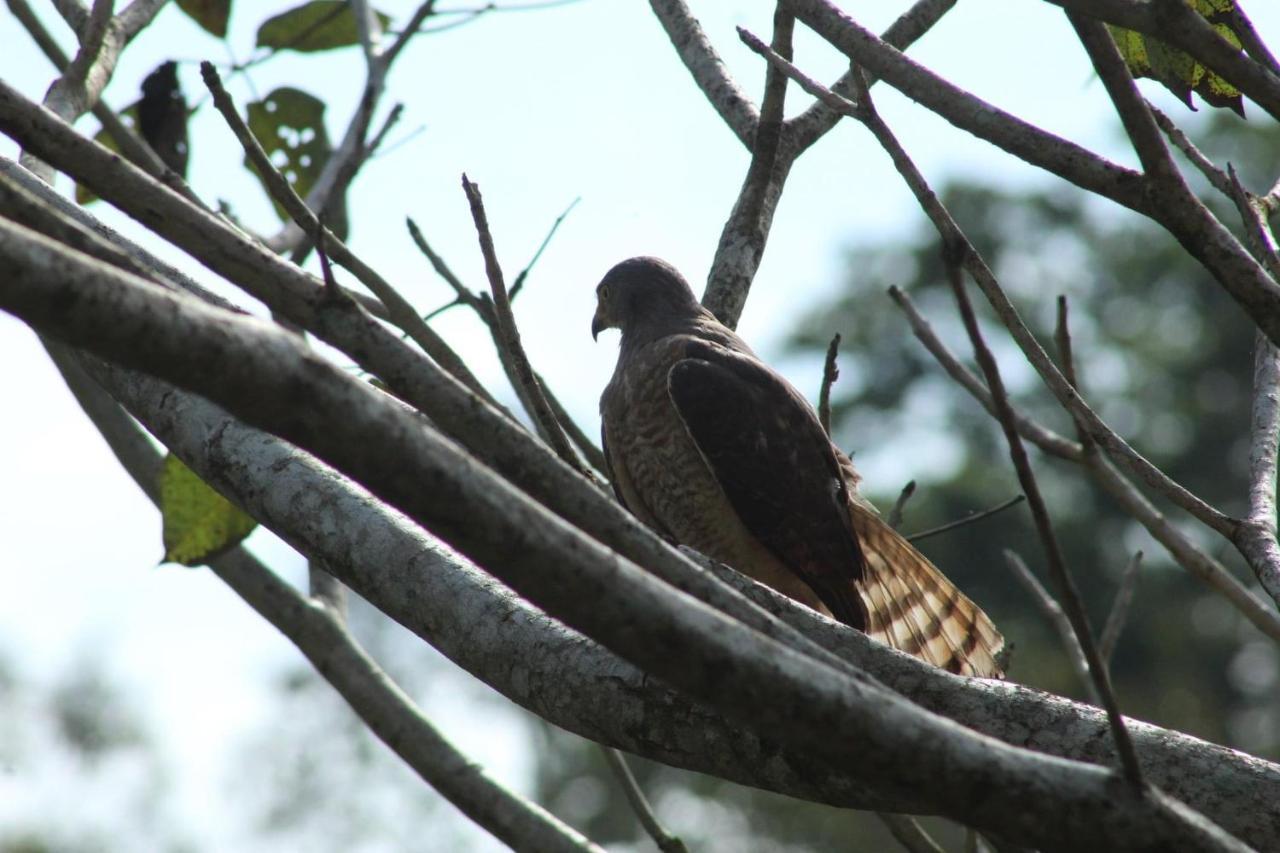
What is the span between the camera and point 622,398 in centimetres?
558

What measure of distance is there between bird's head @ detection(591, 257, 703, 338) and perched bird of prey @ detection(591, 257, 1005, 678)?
34 centimetres

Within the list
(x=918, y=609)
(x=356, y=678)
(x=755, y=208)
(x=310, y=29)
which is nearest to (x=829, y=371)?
(x=755, y=208)

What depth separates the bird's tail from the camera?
16.3 ft

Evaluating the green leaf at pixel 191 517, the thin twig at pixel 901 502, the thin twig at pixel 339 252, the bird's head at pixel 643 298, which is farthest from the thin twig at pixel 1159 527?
the bird's head at pixel 643 298

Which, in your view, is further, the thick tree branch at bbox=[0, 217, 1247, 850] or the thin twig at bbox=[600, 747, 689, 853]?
the thin twig at bbox=[600, 747, 689, 853]

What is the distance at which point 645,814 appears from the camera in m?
3.93

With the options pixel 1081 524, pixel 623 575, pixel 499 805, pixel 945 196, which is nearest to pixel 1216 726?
pixel 1081 524

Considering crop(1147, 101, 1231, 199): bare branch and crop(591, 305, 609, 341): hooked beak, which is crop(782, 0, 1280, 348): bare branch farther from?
crop(591, 305, 609, 341): hooked beak

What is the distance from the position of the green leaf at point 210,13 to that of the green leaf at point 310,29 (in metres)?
0.13

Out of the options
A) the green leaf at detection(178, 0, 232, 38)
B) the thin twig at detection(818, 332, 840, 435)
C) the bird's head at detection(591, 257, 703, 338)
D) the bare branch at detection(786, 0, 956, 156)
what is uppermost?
the green leaf at detection(178, 0, 232, 38)

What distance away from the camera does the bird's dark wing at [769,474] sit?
5281 millimetres

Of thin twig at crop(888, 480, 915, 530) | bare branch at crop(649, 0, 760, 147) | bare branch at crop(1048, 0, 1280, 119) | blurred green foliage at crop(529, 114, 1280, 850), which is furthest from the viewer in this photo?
blurred green foliage at crop(529, 114, 1280, 850)

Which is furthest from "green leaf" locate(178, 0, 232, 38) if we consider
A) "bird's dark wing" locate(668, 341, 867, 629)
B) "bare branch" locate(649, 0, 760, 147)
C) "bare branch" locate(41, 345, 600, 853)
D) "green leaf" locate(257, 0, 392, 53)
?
"bird's dark wing" locate(668, 341, 867, 629)

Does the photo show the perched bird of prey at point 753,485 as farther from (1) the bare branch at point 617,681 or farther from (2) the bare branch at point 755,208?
(1) the bare branch at point 617,681
